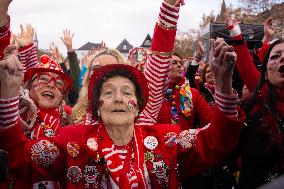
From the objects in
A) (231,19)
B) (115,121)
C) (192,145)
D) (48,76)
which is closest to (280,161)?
(192,145)

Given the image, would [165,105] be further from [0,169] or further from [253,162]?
[0,169]

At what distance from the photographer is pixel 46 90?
3.54 meters

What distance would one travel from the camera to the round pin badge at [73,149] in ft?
7.45

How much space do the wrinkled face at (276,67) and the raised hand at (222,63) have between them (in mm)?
649

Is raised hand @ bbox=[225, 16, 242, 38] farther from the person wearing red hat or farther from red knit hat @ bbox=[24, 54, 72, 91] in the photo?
red knit hat @ bbox=[24, 54, 72, 91]

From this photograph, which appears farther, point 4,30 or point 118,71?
point 4,30

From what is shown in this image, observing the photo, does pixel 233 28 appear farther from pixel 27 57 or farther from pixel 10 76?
pixel 27 57

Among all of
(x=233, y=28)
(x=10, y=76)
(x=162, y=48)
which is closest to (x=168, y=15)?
(x=162, y=48)

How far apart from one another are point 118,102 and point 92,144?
12.0 inches

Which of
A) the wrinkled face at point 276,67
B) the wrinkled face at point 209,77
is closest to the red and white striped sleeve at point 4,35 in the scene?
the wrinkled face at point 276,67

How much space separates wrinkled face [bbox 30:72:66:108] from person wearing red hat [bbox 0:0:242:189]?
1.09 m

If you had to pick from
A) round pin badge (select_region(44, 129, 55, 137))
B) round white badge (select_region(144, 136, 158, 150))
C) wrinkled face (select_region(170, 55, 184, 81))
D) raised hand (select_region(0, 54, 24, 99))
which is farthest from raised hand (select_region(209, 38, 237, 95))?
wrinkled face (select_region(170, 55, 184, 81))

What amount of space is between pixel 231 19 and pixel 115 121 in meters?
1.45

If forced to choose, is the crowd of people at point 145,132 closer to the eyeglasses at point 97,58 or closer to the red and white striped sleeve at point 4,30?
the red and white striped sleeve at point 4,30
